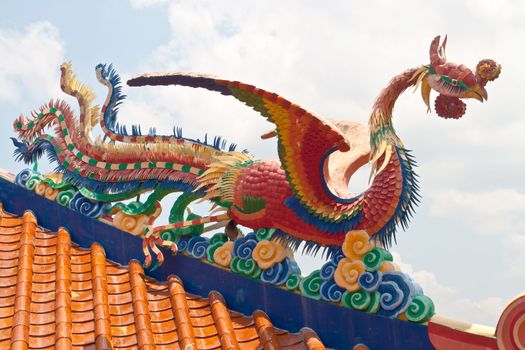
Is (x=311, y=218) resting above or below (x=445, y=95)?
below

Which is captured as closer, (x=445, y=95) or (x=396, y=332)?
(x=396, y=332)

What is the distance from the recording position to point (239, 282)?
211 inches

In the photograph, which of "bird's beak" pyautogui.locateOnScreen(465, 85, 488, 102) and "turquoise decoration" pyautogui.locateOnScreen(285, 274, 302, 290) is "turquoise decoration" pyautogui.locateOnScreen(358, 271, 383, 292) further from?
"bird's beak" pyautogui.locateOnScreen(465, 85, 488, 102)

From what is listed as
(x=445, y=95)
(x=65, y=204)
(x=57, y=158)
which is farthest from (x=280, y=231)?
(x=57, y=158)

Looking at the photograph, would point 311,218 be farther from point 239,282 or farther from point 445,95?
point 445,95

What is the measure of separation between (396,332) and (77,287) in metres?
2.25

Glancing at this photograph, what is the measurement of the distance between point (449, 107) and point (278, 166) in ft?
4.24

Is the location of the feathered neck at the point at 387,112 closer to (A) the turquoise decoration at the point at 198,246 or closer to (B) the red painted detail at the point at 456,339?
(B) the red painted detail at the point at 456,339

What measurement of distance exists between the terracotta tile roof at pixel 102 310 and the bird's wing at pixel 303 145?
0.89 meters

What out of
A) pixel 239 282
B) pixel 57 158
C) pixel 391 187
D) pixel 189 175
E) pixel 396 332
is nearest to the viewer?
pixel 396 332

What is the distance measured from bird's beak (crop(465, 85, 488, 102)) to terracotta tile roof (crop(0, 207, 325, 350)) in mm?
1912

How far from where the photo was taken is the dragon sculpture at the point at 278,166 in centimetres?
507

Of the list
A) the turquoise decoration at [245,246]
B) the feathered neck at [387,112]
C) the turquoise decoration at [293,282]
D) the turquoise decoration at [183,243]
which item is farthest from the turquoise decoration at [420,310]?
the turquoise decoration at [183,243]

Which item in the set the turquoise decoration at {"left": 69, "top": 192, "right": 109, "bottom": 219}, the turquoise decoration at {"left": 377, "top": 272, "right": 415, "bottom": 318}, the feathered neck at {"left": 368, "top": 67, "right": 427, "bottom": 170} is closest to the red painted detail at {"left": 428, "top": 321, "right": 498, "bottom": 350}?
the turquoise decoration at {"left": 377, "top": 272, "right": 415, "bottom": 318}
